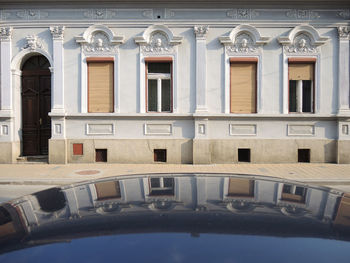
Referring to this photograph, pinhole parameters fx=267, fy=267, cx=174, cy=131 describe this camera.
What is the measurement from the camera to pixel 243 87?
407 inches

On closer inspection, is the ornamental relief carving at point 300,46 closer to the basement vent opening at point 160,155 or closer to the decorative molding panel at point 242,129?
the decorative molding panel at point 242,129

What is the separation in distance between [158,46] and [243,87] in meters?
3.63

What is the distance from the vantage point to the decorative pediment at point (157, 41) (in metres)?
10.1

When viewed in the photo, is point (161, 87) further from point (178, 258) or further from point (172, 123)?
point (178, 258)

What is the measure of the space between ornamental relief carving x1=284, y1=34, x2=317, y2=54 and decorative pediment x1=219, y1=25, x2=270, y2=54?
3.09 ft

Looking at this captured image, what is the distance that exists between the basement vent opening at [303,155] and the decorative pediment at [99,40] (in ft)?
26.6

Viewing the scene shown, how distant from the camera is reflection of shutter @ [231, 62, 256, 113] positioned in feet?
33.8

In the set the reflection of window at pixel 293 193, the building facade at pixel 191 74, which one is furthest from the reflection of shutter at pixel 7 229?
the building facade at pixel 191 74

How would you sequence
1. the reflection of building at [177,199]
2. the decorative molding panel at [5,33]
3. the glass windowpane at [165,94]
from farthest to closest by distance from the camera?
the glass windowpane at [165,94]
the decorative molding panel at [5,33]
the reflection of building at [177,199]

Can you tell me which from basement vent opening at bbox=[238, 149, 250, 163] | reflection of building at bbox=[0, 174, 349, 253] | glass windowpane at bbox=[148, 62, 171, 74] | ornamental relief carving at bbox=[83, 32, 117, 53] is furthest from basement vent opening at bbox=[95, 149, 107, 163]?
reflection of building at bbox=[0, 174, 349, 253]

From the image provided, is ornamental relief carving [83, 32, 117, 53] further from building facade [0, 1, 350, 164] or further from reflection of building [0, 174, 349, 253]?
reflection of building [0, 174, 349, 253]

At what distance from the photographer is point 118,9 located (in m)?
10.2

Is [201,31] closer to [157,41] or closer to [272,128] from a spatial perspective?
[157,41]

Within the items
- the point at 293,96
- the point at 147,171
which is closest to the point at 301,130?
the point at 293,96
